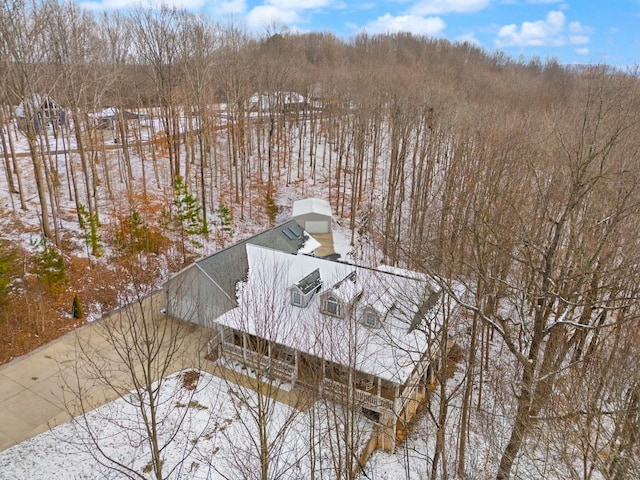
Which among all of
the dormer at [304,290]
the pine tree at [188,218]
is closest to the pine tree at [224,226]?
the pine tree at [188,218]

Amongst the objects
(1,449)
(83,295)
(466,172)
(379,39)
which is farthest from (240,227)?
(379,39)

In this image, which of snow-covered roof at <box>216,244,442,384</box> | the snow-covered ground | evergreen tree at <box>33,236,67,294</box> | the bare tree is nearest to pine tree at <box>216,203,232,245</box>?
snow-covered roof at <box>216,244,442,384</box>

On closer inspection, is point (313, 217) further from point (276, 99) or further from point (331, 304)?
point (331, 304)

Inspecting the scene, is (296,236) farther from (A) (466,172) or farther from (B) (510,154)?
(B) (510,154)

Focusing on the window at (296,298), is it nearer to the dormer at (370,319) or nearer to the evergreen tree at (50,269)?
the dormer at (370,319)

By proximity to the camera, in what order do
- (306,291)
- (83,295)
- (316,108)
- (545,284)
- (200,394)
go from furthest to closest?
(316,108) → (83,295) → (306,291) → (200,394) → (545,284)

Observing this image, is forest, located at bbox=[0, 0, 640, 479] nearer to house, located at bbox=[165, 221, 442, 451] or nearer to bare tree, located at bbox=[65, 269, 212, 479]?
house, located at bbox=[165, 221, 442, 451]
